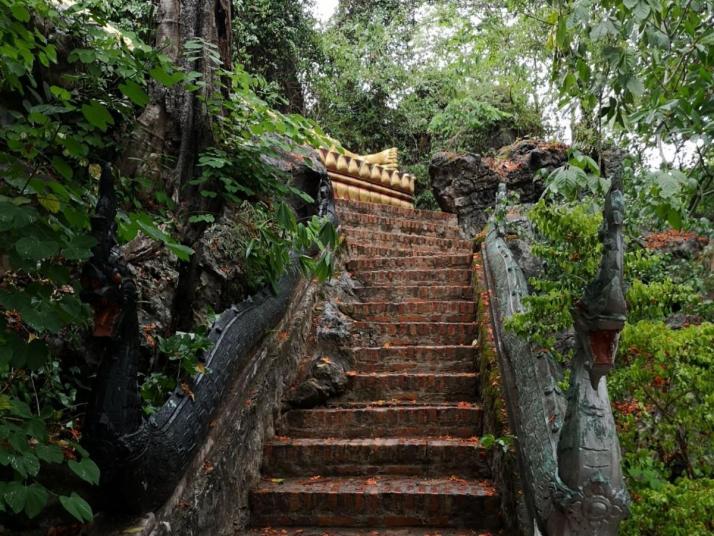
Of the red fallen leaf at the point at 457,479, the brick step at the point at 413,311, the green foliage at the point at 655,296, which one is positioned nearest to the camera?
the green foliage at the point at 655,296

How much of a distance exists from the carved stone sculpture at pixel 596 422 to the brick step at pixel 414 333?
8.81 ft

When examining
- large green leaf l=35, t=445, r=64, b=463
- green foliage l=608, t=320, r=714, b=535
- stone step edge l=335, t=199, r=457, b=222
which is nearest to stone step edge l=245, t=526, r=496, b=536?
green foliage l=608, t=320, r=714, b=535

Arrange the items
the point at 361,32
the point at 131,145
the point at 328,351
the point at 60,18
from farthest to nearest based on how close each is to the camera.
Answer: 1. the point at 361,32
2. the point at 328,351
3. the point at 131,145
4. the point at 60,18

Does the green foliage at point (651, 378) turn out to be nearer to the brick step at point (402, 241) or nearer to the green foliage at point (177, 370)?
the green foliage at point (177, 370)

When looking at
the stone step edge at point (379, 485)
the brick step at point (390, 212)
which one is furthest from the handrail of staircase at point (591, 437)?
the brick step at point (390, 212)

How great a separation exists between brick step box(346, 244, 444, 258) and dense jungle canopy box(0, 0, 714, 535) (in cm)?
237

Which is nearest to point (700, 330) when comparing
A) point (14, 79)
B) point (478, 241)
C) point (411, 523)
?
point (411, 523)

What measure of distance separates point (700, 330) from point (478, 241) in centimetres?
383

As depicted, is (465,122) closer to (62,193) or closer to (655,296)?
(655,296)

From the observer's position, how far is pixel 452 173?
1031cm

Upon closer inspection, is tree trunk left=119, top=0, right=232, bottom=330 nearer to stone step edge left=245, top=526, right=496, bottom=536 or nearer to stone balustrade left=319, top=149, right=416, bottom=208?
stone step edge left=245, top=526, right=496, bottom=536

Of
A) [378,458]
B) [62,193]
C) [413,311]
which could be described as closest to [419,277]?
[413,311]

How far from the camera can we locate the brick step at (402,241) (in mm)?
7383

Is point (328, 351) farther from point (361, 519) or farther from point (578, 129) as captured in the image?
point (578, 129)
